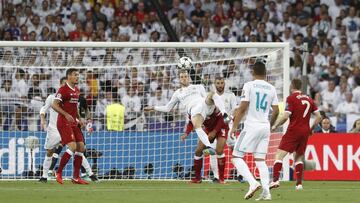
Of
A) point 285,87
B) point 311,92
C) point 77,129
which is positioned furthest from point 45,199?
point 311,92

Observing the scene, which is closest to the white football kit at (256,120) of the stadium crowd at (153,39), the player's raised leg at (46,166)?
the player's raised leg at (46,166)

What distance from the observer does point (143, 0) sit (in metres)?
32.8

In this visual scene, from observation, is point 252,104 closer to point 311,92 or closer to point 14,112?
point 14,112

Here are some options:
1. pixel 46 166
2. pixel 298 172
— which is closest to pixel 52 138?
pixel 46 166

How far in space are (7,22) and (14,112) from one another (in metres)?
6.23

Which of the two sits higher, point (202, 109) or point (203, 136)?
point (202, 109)

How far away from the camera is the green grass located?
55.0ft

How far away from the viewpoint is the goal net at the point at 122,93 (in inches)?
964

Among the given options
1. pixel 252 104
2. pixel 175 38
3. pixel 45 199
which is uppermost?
pixel 175 38

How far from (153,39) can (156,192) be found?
1238 centimetres

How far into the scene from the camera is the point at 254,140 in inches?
660

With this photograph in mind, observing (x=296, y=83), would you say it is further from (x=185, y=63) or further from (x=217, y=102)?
(x=185, y=63)

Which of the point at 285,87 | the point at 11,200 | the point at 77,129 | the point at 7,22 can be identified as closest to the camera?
the point at 11,200

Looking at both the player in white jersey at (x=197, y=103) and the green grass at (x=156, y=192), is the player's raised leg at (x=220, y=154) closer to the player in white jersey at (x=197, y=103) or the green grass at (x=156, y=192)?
the player in white jersey at (x=197, y=103)
